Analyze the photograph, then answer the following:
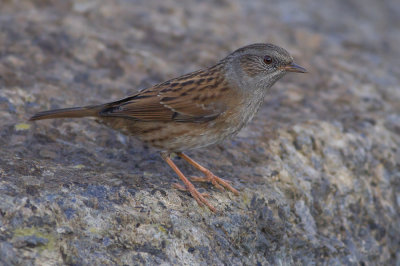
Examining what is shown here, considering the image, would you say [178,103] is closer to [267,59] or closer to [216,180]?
[216,180]

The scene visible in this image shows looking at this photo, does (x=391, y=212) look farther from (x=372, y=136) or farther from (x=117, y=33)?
(x=117, y=33)

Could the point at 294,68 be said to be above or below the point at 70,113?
above

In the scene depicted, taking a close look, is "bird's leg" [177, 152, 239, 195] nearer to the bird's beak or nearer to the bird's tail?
the bird's tail

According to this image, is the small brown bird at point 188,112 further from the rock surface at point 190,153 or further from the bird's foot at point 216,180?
the rock surface at point 190,153

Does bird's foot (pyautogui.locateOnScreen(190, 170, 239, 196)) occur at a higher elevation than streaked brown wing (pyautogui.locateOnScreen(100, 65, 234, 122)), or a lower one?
lower

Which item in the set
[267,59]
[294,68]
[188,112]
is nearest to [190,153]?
[188,112]

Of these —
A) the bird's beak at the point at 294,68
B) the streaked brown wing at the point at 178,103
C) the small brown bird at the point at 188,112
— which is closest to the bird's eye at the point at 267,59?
the small brown bird at the point at 188,112

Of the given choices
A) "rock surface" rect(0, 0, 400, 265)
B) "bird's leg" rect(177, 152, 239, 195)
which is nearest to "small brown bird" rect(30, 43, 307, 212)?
"bird's leg" rect(177, 152, 239, 195)
